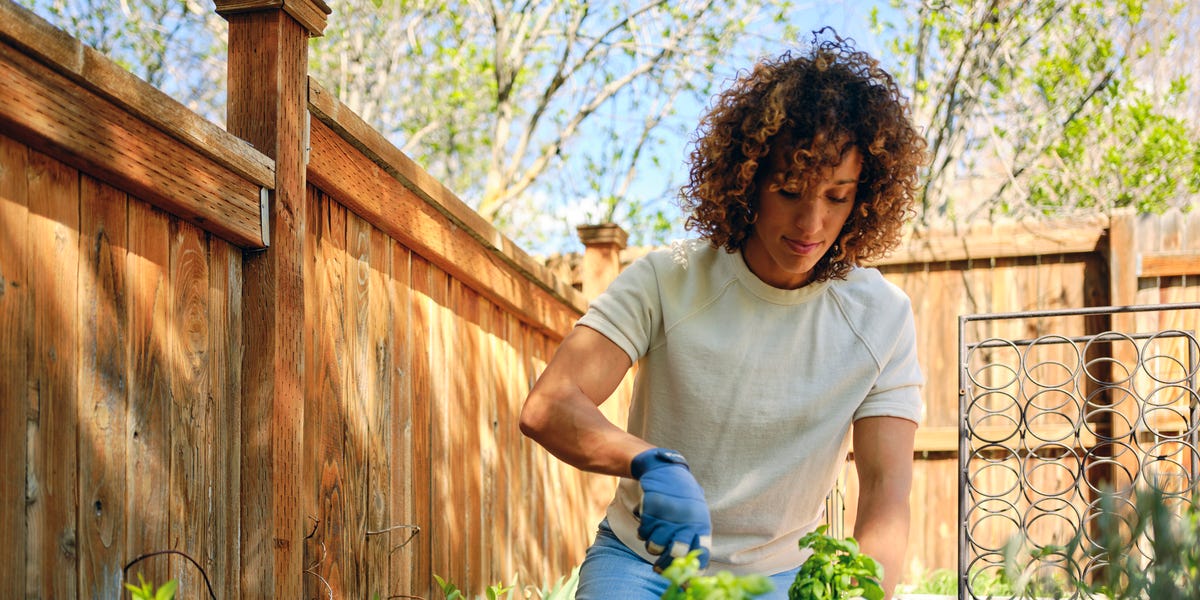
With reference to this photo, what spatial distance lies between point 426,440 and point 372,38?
5.51 metres

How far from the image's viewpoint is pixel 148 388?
166 cm

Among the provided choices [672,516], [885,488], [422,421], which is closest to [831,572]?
[672,516]

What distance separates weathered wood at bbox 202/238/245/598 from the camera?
182 centimetres

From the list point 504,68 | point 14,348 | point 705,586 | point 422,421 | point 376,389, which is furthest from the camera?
point 504,68

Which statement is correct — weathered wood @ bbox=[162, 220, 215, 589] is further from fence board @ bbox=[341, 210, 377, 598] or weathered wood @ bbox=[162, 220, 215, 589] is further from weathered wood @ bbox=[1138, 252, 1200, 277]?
weathered wood @ bbox=[1138, 252, 1200, 277]

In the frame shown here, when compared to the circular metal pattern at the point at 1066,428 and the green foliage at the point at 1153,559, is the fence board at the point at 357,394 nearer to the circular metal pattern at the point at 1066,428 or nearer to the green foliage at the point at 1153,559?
the green foliage at the point at 1153,559

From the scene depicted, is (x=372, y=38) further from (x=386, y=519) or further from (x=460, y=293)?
(x=386, y=519)

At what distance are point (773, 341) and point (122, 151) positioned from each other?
110 centimetres

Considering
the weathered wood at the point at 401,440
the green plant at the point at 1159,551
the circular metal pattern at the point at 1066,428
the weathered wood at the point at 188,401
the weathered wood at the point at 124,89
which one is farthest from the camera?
the circular metal pattern at the point at 1066,428

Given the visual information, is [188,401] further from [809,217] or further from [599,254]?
[599,254]

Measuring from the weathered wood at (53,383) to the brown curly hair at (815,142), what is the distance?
107 cm

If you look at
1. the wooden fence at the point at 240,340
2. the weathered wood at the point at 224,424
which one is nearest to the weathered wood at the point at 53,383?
the wooden fence at the point at 240,340

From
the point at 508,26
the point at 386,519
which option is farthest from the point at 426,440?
the point at 508,26

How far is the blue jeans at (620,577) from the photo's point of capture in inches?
68.9
